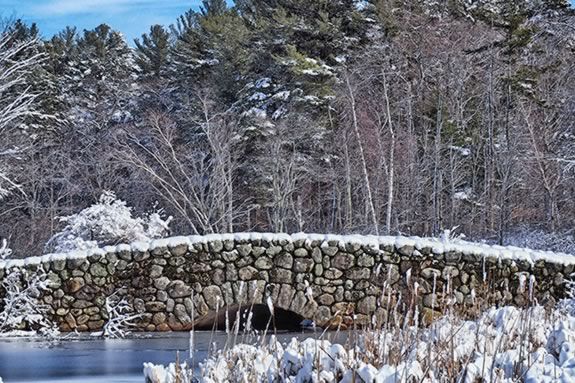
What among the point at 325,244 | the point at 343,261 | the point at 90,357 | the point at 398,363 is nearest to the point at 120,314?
the point at 325,244

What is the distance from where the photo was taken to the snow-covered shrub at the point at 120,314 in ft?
53.3

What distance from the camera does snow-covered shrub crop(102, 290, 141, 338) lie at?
640 inches

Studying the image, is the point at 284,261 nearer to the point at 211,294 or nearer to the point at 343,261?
the point at 343,261

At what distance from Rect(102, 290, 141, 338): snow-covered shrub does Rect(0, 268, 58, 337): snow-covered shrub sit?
3.13 ft

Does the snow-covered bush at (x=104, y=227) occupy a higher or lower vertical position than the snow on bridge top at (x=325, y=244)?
higher

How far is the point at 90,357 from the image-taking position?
12.3 metres

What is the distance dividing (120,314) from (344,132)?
13661mm

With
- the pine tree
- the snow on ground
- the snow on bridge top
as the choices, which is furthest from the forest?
the snow on ground

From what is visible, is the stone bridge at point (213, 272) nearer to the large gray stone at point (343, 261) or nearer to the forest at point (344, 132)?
the large gray stone at point (343, 261)

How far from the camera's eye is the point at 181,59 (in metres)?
34.0

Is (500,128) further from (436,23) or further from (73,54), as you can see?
(73,54)

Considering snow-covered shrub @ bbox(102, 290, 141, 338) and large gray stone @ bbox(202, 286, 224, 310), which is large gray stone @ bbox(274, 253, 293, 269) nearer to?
large gray stone @ bbox(202, 286, 224, 310)

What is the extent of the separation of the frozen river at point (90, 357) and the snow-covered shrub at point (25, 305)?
1216mm

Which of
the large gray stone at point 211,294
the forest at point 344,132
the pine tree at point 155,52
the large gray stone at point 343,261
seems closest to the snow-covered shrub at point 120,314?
the large gray stone at point 211,294
